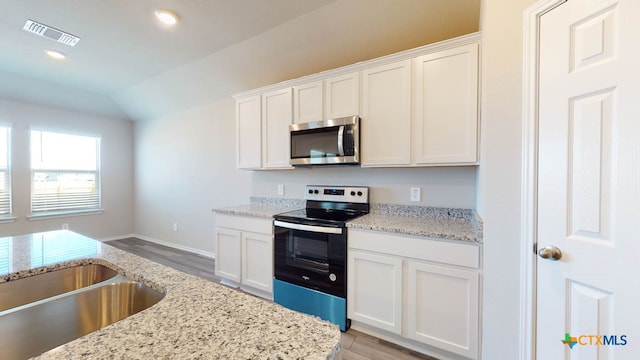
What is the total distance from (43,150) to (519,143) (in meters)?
6.22

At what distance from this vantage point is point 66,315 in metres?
0.85

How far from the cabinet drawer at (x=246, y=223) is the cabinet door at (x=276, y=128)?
63 cm

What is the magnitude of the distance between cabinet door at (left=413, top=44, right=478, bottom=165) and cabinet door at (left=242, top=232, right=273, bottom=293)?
5.21ft

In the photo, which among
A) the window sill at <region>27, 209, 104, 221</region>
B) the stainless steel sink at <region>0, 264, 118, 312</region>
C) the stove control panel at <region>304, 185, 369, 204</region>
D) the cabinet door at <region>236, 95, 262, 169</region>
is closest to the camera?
the stainless steel sink at <region>0, 264, 118, 312</region>

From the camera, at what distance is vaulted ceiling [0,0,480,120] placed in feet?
6.68

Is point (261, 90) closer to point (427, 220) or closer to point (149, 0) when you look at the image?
point (149, 0)

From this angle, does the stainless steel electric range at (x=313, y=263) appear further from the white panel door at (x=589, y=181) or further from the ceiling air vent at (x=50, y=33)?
the ceiling air vent at (x=50, y=33)

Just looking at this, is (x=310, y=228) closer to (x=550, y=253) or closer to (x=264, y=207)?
(x=264, y=207)

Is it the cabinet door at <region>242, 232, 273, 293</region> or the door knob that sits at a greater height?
the door knob

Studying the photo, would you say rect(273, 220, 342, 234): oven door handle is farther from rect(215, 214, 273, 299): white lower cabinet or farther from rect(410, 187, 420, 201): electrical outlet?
rect(410, 187, 420, 201): electrical outlet

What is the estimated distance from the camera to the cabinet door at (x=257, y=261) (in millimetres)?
2393

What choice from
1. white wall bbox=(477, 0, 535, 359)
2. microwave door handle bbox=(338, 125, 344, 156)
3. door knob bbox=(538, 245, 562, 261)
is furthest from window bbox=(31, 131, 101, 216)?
door knob bbox=(538, 245, 562, 261)

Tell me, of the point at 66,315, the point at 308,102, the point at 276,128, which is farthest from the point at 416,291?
the point at 276,128

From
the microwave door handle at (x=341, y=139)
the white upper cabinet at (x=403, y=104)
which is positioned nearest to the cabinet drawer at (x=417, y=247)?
the white upper cabinet at (x=403, y=104)
